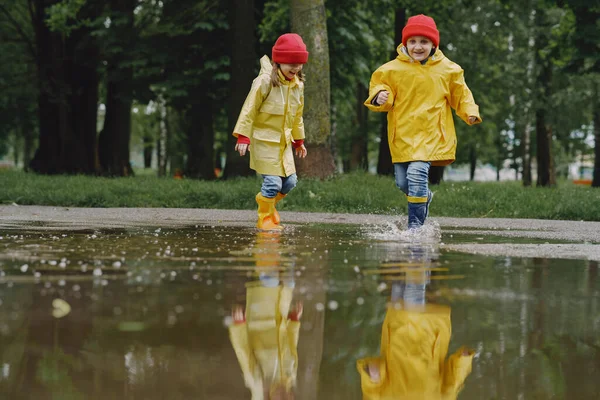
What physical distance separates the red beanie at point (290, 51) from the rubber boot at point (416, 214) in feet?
5.99

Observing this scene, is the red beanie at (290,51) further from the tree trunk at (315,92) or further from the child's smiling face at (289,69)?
the tree trunk at (315,92)

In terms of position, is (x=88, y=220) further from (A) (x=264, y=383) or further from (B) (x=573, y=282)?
(A) (x=264, y=383)

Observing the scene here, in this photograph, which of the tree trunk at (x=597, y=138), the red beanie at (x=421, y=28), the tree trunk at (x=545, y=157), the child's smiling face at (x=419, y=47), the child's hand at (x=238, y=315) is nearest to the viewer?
the child's hand at (x=238, y=315)

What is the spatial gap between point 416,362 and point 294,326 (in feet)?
2.33

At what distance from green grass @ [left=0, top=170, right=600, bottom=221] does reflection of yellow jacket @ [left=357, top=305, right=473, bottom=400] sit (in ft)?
27.6

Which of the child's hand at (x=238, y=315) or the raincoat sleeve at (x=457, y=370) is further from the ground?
the child's hand at (x=238, y=315)

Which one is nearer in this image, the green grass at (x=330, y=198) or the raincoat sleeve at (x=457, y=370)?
the raincoat sleeve at (x=457, y=370)

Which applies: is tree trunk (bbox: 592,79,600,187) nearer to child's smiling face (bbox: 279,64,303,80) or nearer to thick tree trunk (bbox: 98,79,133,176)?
thick tree trunk (bbox: 98,79,133,176)

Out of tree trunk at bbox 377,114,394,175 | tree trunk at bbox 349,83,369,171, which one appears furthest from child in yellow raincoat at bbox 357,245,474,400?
tree trunk at bbox 349,83,369,171

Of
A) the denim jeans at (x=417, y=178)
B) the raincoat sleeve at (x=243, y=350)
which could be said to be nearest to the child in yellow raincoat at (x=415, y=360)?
the raincoat sleeve at (x=243, y=350)

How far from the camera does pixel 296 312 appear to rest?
12.8 feet

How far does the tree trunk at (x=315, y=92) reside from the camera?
608 inches

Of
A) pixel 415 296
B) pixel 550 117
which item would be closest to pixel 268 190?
pixel 415 296

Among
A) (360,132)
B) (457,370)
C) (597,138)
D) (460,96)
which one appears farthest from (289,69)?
(360,132)
